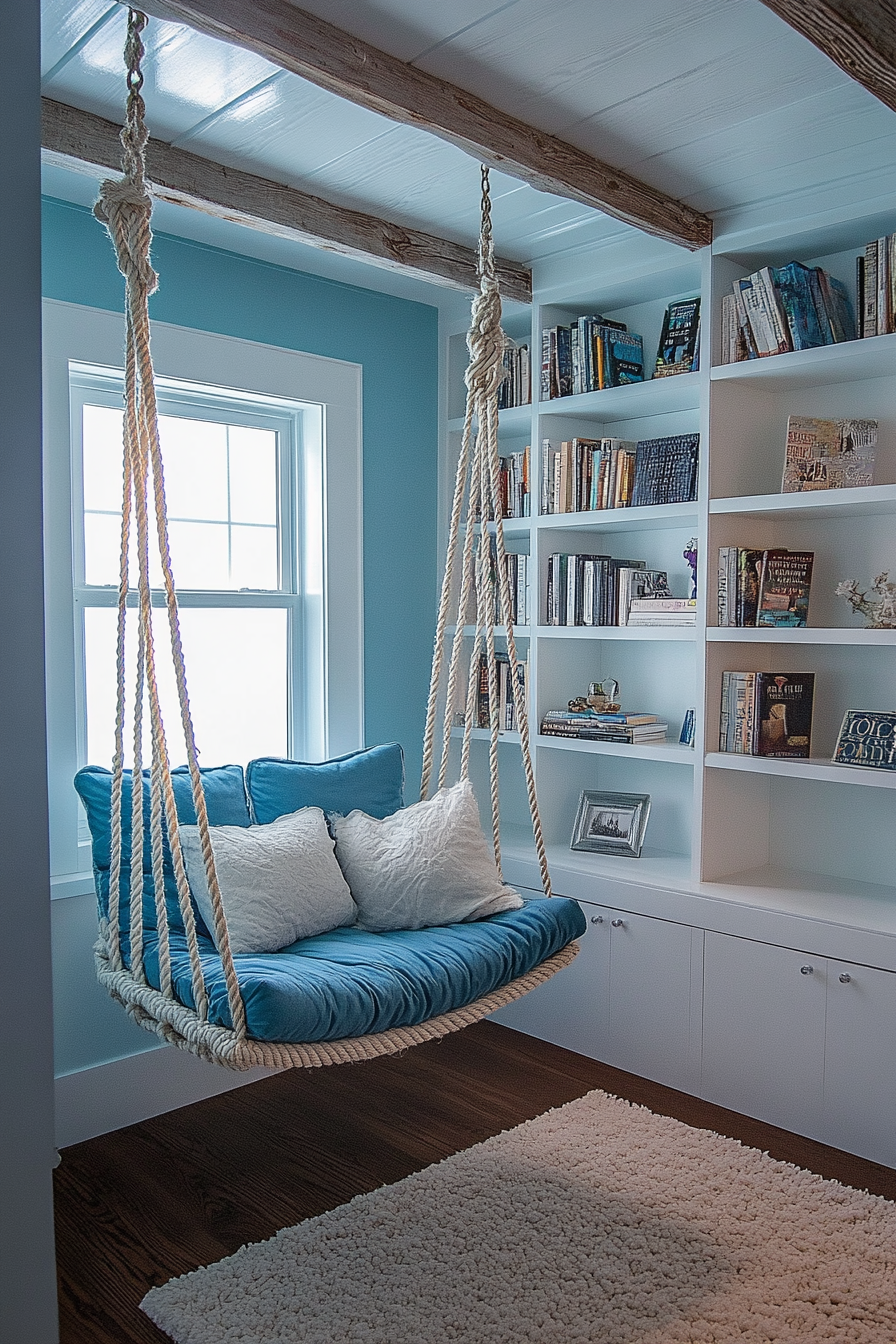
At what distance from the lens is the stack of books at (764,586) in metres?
3.04

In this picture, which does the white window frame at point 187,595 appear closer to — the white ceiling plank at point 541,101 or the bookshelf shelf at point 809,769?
the white ceiling plank at point 541,101

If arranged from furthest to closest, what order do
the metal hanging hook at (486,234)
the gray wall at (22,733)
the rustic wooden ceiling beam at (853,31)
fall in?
1. the metal hanging hook at (486,234)
2. the rustic wooden ceiling beam at (853,31)
3. the gray wall at (22,733)

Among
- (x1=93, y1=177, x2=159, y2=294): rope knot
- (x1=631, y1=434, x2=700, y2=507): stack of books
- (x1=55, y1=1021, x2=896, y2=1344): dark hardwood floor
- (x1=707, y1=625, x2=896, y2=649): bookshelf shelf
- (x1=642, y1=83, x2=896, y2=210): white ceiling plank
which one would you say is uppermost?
(x1=642, y1=83, x2=896, y2=210): white ceiling plank

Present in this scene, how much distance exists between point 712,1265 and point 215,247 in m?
3.02

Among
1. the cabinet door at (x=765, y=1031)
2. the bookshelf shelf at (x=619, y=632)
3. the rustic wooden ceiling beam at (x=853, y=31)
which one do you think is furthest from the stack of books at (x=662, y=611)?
the rustic wooden ceiling beam at (x=853, y=31)

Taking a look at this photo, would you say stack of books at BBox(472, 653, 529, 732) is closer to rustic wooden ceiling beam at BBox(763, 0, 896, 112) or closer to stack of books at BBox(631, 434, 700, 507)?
stack of books at BBox(631, 434, 700, 507)

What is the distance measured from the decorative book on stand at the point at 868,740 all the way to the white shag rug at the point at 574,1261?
106 centimetres

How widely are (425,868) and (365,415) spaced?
168 centimetres

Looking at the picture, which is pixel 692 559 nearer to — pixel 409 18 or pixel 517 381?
pixel 517 381

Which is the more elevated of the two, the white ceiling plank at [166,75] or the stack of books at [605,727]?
the white ceiling plank at [166,75]

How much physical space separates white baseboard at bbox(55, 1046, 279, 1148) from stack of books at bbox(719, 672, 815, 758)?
6.03ft

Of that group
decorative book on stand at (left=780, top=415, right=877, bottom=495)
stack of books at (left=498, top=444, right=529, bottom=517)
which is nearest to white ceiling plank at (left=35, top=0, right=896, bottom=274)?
decorative book on stand at (left=780, top=415, right=877, bottom=495)

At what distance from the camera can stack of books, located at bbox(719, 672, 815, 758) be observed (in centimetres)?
306

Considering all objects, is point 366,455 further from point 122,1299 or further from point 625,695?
point 122,1299
